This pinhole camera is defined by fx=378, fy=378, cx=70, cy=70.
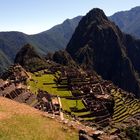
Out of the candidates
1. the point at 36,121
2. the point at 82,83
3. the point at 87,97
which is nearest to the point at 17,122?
the point at 36,121

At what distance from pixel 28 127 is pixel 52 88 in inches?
3247

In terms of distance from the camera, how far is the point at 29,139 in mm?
33438

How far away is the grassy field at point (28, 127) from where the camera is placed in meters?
34.1

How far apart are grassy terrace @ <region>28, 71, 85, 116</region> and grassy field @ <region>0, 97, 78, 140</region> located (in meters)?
47.4

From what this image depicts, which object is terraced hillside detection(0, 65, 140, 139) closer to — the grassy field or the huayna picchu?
the huayna picchu

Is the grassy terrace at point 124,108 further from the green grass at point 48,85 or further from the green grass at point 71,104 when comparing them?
the green grass at point 48,85

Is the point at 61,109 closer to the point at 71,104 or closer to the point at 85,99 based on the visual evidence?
the point at 71,104

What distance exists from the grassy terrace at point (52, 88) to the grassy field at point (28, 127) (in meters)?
47.4

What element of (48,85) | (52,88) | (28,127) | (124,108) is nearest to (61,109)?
(28,127)

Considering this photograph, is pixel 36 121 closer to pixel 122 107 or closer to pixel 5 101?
pixel 5 101

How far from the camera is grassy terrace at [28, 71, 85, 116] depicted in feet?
307

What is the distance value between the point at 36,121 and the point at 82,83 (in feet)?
304

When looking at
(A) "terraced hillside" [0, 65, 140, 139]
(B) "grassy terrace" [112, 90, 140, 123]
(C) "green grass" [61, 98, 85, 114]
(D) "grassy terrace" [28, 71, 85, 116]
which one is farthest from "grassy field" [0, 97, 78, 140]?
(B) "grassy terrace" [112, 90, 140, 123]

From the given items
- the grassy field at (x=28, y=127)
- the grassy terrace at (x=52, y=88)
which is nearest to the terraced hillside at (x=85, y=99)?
the grassy terrace at (x=52, y=88)
